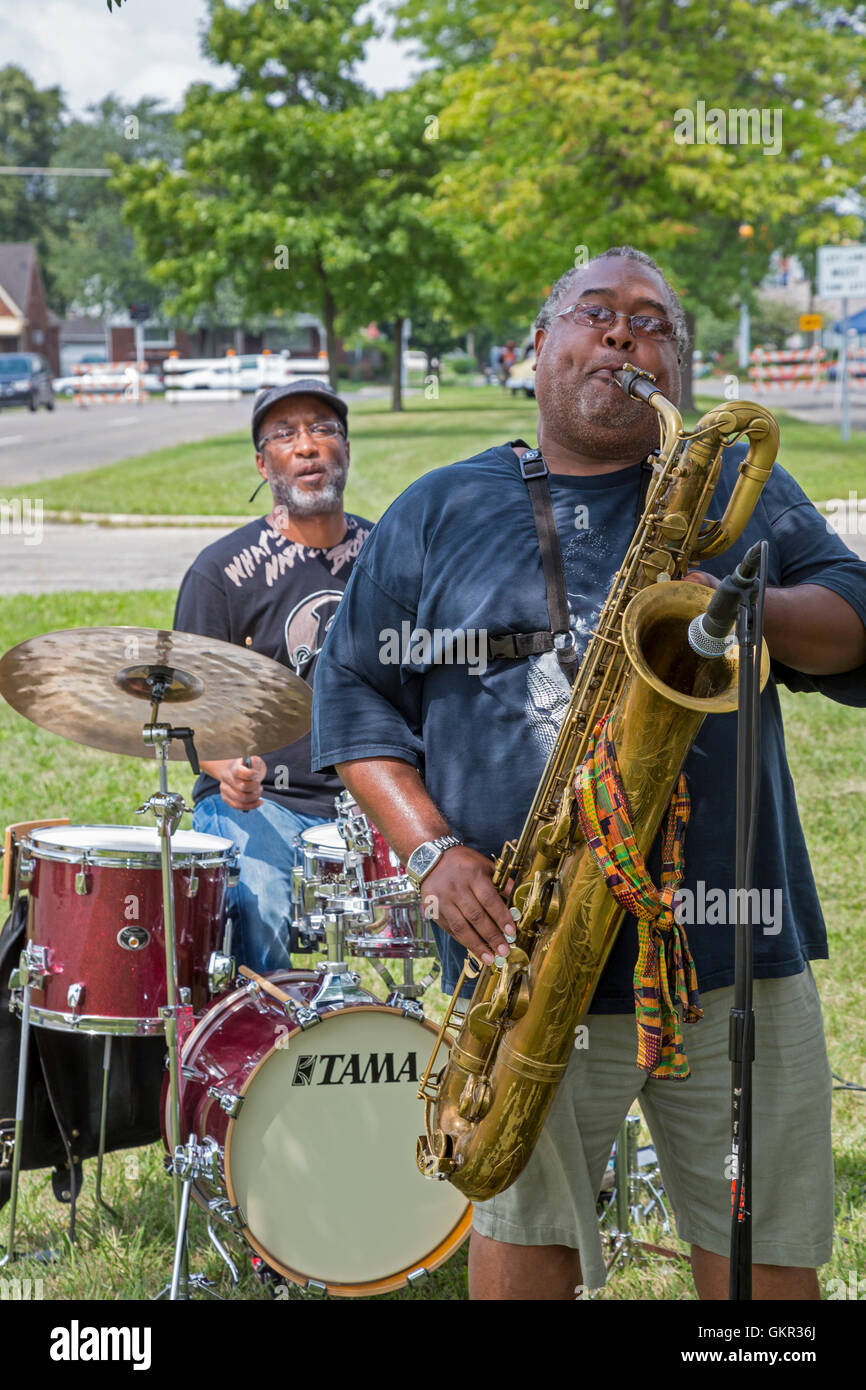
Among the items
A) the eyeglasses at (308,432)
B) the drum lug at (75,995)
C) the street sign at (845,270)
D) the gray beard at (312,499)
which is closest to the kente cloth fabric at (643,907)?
the drum lug at (75,995)

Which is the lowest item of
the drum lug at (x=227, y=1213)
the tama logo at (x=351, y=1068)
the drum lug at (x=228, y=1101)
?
the drum lug at (x=227, y=1213)

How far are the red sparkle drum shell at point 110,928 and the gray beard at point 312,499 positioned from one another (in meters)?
1.57

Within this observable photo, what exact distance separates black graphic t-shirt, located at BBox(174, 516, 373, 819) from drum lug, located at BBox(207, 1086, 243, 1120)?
3.81ft

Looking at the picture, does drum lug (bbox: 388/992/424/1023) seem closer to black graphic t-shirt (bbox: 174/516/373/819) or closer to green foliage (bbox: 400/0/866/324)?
black graphic t-shirt (bbox: 174/516/373/819)

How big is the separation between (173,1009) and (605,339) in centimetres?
210

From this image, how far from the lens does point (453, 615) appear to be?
2.73 m

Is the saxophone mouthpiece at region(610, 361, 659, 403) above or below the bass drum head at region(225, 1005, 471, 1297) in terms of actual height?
above

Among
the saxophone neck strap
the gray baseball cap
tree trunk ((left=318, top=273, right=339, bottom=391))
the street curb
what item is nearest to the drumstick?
the saxophone neck strap

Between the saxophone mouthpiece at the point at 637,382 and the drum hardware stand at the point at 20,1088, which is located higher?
the saxophone mouthpiece at the point at 637,382

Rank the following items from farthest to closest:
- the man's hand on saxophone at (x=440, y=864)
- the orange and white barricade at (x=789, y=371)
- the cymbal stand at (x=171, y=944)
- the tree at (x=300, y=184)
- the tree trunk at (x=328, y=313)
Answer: the orange and white barricade at (x=789, y=371)
the tree trunk at (x=328, y=313)
the tree at (x=300, y=184)
the cymbal stand at (x=171, y=944)
the man's hand on saxophone at (x=440, y=864)

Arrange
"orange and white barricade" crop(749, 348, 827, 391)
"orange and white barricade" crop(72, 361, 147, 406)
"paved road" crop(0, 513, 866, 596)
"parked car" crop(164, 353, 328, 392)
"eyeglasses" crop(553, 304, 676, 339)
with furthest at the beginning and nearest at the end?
"orange and white barricade" crop(72, 361, 147, 406)
"parked car" crop(164, 353, 328, 392)
"orange and white barricade" crop(749, 348, 827, 391)
"paved road" crop(0, 513, 866, 596)
"eyeglasses" crop(553, 304, 676, 339)

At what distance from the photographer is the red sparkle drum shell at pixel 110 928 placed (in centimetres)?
392

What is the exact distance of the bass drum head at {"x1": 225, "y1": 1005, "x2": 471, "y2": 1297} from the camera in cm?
378

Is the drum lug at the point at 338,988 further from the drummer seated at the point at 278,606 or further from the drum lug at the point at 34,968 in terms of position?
the drum lug at the point at 34,968
